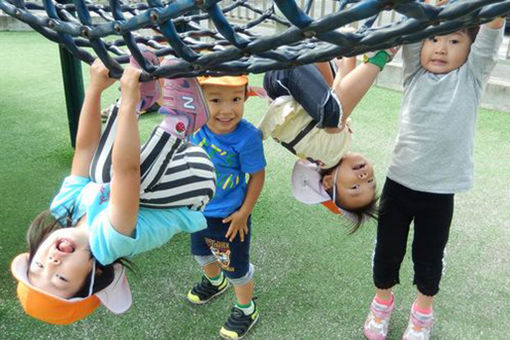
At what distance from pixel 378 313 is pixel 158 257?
81cm

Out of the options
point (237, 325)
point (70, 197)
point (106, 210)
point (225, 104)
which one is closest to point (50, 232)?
point (70, 197)

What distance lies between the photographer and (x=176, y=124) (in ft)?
2.64

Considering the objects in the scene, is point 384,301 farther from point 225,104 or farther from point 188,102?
point 188,102

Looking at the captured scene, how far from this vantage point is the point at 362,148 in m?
2.84

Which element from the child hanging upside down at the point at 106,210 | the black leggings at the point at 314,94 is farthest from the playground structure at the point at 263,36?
the black leggings at the point at 314,94

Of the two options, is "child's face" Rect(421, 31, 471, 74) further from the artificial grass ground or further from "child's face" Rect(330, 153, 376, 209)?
the artificial grass ground

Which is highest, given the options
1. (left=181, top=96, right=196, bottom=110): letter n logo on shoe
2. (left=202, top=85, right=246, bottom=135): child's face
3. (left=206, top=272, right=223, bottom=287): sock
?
(left=181, top=96, right=196, bottom=110): letter n logo on shoe

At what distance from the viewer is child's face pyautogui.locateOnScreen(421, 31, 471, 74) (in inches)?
45.1

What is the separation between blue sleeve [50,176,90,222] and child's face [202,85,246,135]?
33 centimetres

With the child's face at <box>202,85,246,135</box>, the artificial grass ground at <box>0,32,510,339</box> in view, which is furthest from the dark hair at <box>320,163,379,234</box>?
the artificial grass ground at <box>0,32,510,339</box>

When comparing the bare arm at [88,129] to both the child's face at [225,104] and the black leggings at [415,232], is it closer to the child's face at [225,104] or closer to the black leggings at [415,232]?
the child's face at [225,104]

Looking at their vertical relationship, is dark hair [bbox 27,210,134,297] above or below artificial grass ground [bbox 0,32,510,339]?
above

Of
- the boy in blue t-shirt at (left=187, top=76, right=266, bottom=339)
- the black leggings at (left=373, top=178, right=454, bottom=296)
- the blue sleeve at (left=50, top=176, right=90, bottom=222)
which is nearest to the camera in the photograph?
the blue sleeve at (left=50, top=176, right=90, bottom=222)

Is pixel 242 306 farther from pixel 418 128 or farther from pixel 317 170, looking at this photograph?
pixel 418 128
